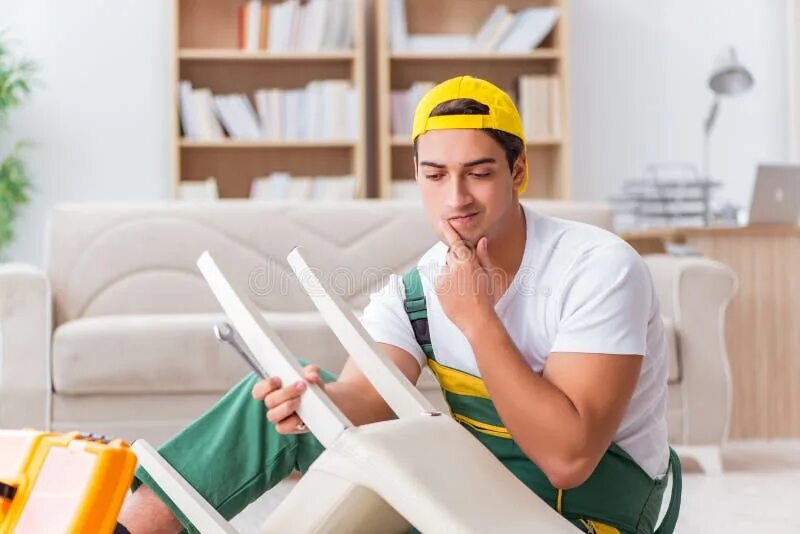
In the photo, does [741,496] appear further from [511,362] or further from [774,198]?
[511,362]

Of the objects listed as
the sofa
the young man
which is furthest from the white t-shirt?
the sofa

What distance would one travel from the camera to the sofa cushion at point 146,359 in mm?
2646

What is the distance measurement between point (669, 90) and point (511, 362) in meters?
3.95

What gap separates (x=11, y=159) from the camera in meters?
4.36

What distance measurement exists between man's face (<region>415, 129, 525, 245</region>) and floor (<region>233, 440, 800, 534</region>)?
1.06 meters

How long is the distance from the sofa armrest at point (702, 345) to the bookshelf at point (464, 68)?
1.60m

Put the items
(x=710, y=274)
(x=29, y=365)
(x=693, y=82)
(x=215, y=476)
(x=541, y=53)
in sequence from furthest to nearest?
(x=693, y=82)
(x=541, y=53)
(x=710, y=274)
(x=29, y=365)
(x=215, y=476)

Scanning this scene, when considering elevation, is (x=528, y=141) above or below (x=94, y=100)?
below

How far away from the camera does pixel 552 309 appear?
4.18 ft

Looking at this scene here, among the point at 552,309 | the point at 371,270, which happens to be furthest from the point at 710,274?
the point at 552,309

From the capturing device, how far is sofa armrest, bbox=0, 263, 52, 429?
264 cm

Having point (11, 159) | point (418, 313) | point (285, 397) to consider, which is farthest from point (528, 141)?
point (285, 397)

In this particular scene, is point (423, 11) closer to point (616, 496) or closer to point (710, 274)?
point (710, 274)

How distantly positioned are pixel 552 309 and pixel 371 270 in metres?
1.94
